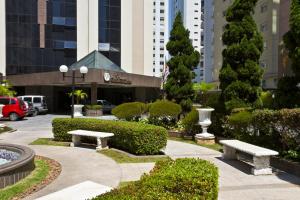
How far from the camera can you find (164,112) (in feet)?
69.9

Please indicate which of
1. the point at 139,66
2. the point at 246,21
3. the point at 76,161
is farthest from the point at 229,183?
the point at 139,66

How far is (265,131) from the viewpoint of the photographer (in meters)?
13.4

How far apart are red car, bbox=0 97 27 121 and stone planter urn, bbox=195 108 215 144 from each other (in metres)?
19.0

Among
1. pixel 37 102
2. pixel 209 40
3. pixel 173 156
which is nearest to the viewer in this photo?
pixel 173 156

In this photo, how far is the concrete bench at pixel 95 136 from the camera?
15321 mm

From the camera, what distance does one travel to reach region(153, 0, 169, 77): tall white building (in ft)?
419

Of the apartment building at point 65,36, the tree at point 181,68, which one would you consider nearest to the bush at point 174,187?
the tree at point 181,68

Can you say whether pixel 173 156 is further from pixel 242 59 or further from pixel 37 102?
pixel 37 102

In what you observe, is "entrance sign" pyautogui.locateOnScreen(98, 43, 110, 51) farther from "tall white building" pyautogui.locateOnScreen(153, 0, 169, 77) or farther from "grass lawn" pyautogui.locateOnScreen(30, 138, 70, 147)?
"tall white building" pyautogui.locateOnScreen(153, 0, 169, 77)

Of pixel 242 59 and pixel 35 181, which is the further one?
pixel 242 59

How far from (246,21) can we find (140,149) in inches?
338

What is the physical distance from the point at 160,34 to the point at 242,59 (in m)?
115

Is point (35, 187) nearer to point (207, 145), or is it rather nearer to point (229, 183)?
point (229, 183)

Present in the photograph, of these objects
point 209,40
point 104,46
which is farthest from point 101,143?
point 209,40
